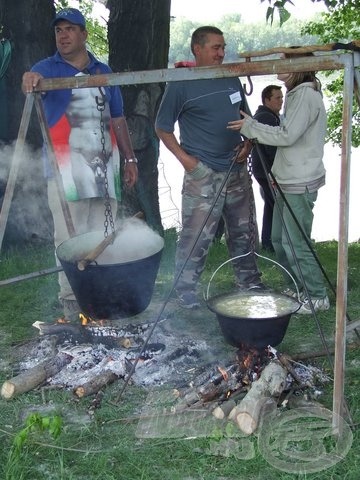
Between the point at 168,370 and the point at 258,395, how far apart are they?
0.86 m

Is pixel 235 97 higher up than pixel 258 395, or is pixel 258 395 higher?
pixel 235 97

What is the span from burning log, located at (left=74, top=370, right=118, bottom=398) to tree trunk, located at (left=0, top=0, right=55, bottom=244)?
141 inches

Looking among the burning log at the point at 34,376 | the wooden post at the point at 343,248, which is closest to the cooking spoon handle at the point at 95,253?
the burning log at the point at 34,376

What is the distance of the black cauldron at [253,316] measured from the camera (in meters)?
3.80

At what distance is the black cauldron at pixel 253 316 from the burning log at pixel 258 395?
0.19 m

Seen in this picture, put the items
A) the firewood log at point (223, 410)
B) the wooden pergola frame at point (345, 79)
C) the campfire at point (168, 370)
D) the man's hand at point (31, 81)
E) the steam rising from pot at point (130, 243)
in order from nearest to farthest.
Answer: the wooden pergola frame at point (345, 79) < the firewood log at point (223, 410) < the campfire at point (168, 370) < the man's hand at point (31, 81) < the steam rising from pot at point (130, 243)

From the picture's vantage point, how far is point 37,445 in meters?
3.39

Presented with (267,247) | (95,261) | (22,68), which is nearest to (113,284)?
(95,261)

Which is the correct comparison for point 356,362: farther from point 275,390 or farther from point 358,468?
point 358,468

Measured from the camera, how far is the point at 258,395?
11.8 feet

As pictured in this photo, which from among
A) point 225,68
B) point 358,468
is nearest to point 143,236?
point 225,68

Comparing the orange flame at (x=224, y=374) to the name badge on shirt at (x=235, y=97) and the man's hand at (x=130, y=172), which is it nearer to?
the man's hand at (x=130, y=172)

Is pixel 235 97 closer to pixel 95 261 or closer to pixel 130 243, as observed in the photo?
pixel 130 243

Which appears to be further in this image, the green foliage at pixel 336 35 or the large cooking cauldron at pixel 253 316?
the green foliage at pixel 336 35
